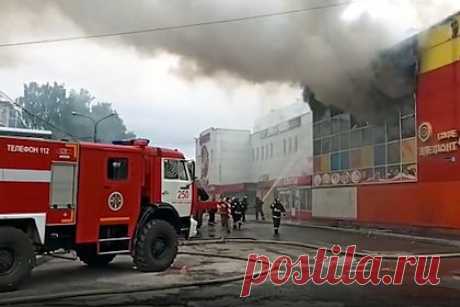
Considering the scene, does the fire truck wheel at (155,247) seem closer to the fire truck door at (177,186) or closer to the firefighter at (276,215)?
the fire truck door at (177,186)

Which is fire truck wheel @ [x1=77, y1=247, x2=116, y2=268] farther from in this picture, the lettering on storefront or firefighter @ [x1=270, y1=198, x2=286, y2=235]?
the lettering on storefront

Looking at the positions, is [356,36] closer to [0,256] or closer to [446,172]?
[446,172]

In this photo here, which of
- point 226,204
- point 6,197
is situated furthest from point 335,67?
point 6,197

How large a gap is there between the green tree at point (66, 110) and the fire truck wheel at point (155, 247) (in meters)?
33.3

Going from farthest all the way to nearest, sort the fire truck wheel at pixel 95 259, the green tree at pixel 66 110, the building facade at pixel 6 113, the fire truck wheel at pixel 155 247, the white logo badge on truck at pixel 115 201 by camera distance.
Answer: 1. the green tree at pixel 66 110
2. the building facade at pixel 6 113
3. the fire truck wheel at pixel 95 259
4. the fire truck wheel at pixel 155 247
5. the white logo badge on truck at pixel 115 201

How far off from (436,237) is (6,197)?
15.2 metres

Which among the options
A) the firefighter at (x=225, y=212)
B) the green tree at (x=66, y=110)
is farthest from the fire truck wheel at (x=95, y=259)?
the green tree at (x=66, y=110)

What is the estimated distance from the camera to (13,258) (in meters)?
9.09

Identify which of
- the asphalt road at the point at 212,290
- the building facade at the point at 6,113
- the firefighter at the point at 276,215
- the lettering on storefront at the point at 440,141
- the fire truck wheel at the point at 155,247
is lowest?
the asphalt road at the point at 212,290

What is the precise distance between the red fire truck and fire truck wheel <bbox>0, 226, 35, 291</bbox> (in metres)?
0.01

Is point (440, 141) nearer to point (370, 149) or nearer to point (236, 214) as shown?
point (370, 149)

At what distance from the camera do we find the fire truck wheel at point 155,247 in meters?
11.0

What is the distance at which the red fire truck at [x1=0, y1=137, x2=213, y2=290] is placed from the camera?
9062 mm

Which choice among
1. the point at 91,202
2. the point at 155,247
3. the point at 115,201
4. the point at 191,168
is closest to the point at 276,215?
the point at 191,168
